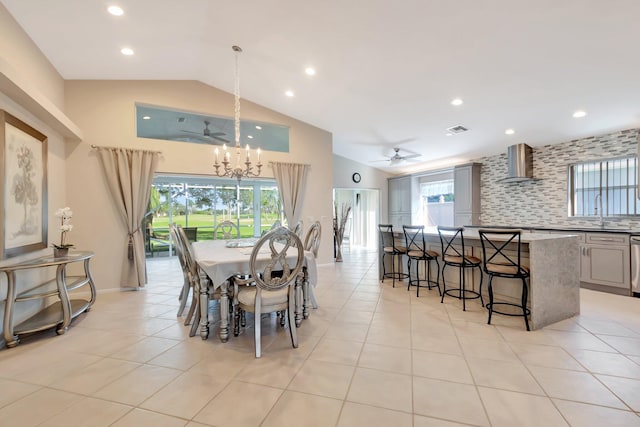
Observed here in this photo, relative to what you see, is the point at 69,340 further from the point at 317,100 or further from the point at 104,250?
the point at 317,100

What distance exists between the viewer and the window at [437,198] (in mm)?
6793

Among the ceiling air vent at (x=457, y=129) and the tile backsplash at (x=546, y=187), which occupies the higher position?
the ceiling air vent at (x=457, y=129)

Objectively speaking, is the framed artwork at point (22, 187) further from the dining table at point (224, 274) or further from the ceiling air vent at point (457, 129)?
the ceiling air vent at point (457, 129)

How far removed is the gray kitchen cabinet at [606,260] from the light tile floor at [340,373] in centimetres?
83

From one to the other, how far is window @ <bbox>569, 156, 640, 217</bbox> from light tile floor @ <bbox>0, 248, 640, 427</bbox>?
6.38 ft

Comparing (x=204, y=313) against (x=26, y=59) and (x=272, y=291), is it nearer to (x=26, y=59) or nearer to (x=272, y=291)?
(x=272, y=291)

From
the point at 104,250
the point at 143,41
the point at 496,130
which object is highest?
the point at 143,41

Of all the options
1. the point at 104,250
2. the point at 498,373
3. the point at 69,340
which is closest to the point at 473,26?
the point at 498,373

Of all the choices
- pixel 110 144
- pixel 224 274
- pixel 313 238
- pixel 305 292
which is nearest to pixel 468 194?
pixel 313 238

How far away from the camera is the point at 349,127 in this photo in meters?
5.54

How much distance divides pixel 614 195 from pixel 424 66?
3.78 meters

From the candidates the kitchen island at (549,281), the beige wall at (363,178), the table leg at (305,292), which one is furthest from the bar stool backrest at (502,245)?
the beige wall at (363,178)

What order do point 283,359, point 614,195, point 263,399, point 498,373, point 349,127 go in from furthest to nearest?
1. point 349,127
2. point 614,195
3. point 283,359
4. point 498,373
5. point 263,399

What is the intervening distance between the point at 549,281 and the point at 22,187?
5508mm
